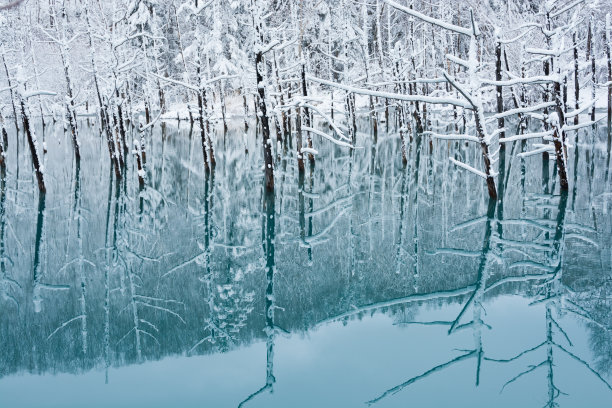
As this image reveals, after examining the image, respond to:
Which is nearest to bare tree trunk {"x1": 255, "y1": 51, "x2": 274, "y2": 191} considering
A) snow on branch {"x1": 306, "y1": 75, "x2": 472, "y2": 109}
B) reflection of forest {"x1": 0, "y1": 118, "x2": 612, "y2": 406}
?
reflection of forest {"x1": 0, "y1": 118, "x2": 612, "y2": 406}

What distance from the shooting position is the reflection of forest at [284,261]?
8.64 m

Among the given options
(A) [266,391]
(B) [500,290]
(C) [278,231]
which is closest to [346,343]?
(A) [266,391]

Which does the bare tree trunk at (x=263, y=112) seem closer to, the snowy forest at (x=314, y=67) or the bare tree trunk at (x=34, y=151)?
the snowy forest at (x=314, y=67)

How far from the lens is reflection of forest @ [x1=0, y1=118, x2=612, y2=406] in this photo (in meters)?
8.64

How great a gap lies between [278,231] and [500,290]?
676 cm

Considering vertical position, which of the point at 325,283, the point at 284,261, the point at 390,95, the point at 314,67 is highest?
the point at 314,67

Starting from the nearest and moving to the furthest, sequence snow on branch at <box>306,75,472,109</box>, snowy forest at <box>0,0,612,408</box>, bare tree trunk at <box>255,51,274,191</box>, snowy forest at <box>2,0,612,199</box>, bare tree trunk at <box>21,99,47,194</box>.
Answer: snow on branch at <box>306,75,472,109</box> < snowy forest at <box>0,0,612,408</box> < bare tree trunk at <box>255,51,274,191</box> < snowy forest at <box>2,0,612,199</box> < bare tree trunk at <box>21,99,47,194</box>

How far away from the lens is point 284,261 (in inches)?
480

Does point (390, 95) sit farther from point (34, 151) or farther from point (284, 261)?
point (34, 151)

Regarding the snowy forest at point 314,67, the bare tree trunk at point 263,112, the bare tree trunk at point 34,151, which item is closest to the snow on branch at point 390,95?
the snowy forest at point 314,67

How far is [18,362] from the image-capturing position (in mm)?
8367

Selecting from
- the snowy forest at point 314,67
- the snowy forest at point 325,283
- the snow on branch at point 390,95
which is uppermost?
the snowy forest at point 314,67

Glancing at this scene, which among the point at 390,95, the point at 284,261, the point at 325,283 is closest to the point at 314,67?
the point at 284,261

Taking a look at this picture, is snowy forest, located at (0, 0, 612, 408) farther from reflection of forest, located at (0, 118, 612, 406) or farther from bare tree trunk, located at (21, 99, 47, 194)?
bare tree trunk, located at (21, 99, 47, 194)
